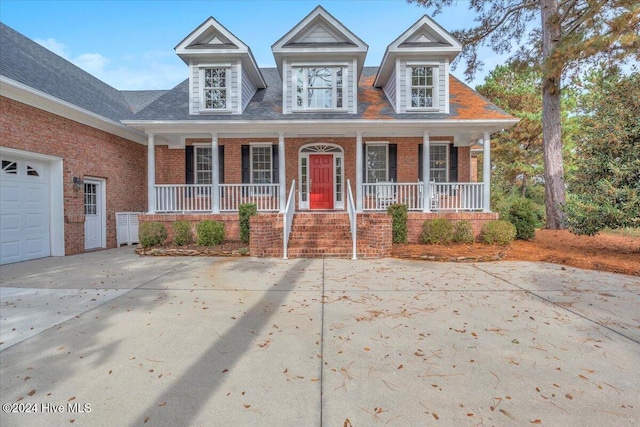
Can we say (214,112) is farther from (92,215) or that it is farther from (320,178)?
(92,215)

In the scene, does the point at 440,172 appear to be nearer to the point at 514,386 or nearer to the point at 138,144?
the point at 514,386

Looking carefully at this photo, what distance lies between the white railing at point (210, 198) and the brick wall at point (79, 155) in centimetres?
178

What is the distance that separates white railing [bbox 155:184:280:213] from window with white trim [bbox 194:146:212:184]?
0.51m

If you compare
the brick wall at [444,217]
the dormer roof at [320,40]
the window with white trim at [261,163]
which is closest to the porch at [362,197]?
the brick wall at [444,217]

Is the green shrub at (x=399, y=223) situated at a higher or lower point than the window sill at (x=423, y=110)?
lower

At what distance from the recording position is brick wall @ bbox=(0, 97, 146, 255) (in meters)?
7.18

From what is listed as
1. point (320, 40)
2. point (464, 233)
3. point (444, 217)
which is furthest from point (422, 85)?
point (464, 233)

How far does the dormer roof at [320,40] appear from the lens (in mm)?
9711

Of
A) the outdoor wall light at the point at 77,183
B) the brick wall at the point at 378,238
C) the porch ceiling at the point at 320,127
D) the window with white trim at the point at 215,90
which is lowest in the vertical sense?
the brick wall at the point at 378,238

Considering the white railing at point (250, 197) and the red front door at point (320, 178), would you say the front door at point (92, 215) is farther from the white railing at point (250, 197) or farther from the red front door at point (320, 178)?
the red front door at point (320, 178)

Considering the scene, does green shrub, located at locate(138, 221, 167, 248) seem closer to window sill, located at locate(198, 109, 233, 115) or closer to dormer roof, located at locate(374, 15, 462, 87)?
window sill, located at locate(198, 109, 233, 115)

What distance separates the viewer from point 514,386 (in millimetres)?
2328

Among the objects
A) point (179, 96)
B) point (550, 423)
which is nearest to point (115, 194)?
point (179, 96)

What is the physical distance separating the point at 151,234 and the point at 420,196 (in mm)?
8391
